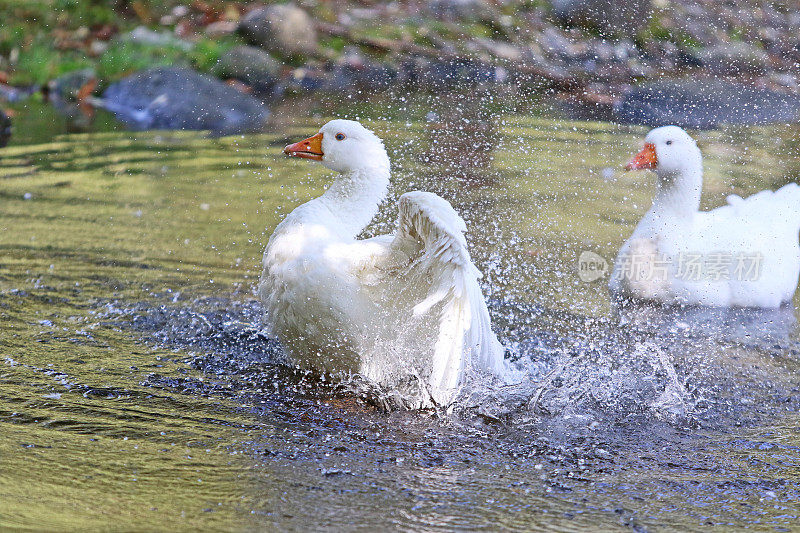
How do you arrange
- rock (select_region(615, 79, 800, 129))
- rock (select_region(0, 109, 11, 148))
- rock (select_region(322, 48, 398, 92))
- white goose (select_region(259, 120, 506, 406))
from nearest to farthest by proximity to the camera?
white goose (select_region(259, 120, 506, 406)) < rock (select_region(0, 109, 11, 148)) < rock (select_region(615, 79, 800, 129)) < rock (select_region(322, 48, 398, 92))

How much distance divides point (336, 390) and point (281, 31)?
933cm

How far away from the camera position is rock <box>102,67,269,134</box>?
35.8 ft

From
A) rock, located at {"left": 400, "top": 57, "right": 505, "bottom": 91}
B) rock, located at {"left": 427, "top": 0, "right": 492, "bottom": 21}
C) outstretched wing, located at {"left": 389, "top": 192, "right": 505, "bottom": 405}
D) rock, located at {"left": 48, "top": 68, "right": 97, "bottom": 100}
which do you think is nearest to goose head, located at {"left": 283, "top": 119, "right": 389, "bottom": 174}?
outstretched wing, located at {"left": 389, "top": 192, "right": 505, "bottom": 405}

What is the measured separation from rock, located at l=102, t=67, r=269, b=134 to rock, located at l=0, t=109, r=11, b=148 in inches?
51.5

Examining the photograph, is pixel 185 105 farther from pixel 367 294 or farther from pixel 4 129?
pixel 367 294

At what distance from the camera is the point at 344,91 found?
1215 centimetres

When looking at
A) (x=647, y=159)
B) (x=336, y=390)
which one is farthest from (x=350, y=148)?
(x=647, y=159)

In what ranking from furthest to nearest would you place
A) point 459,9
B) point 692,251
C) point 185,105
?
point 459,9 → point 185,105 → point 692,251

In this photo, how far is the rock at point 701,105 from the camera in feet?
35.3

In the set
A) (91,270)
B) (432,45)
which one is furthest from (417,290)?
(432,45)

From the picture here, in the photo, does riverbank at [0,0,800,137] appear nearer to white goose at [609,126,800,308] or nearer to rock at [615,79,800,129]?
rock at [615,79,800,129]

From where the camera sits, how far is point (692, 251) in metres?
6.06

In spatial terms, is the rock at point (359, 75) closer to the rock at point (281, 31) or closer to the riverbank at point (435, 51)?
the riverbank at point (435, 51)

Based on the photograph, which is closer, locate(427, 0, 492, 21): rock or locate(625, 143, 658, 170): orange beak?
locate(625, 143, 658, 170): orange beak
